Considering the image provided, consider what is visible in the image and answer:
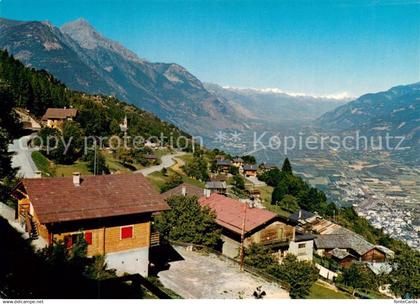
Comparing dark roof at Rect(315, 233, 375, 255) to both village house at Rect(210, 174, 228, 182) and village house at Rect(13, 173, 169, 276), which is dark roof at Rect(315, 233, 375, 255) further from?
village house at Rect(13, 173, 169, 276)

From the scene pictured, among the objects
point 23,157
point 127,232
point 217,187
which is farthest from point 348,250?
point 23,157

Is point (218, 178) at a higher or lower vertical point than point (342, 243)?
higher

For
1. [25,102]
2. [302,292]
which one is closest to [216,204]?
[302,292]

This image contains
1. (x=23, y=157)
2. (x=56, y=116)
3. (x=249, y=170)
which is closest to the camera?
(x=23, y=157)

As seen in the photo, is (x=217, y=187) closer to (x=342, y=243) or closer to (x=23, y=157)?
(x=342, y=243)

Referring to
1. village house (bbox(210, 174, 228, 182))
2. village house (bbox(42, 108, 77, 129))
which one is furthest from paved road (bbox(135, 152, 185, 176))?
village house (bbox(42, 108, 77, 129))

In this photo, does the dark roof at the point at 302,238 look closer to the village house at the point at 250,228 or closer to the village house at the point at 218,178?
the village house at the point at 250,228

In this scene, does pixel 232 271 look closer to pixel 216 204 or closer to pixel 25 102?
pixel 216 204
